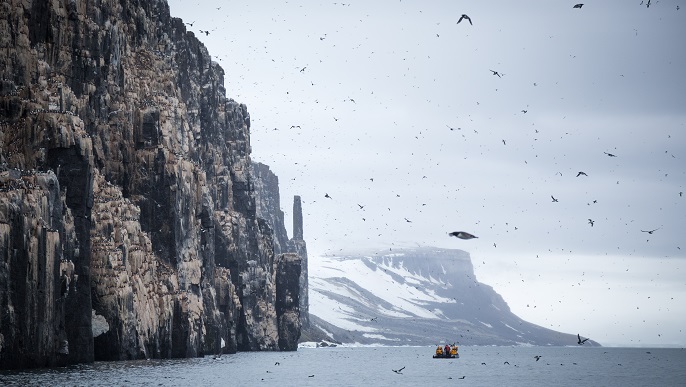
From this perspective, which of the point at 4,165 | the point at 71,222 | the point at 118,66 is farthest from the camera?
the point at 118,66

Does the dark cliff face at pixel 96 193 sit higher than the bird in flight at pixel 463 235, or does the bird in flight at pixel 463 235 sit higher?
the dark cliff face at pixel 96 193

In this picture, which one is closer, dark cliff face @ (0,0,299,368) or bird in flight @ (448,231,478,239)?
bird in flight @ (448,231,478,239)

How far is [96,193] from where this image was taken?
5551 inches

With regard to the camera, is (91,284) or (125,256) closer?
(91,284)

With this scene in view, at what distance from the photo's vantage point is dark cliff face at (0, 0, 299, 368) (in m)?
101

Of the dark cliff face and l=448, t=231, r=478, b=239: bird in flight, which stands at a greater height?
the dark cliff face

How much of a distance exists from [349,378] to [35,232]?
57722 millimetres

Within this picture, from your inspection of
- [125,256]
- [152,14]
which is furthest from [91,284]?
[152,14]

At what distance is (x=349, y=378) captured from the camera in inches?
5674

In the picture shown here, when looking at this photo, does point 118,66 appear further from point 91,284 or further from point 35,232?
point 35,232

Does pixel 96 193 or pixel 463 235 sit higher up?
pixel 96 193

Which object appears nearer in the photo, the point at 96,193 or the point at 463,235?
the point at 463,235

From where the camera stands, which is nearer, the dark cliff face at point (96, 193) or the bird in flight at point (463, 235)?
the bird in flight at point (463, 235)

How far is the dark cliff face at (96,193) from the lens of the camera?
3969 inches
